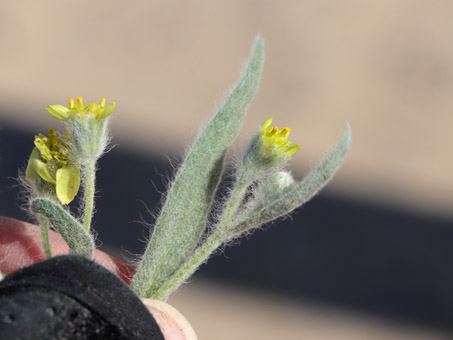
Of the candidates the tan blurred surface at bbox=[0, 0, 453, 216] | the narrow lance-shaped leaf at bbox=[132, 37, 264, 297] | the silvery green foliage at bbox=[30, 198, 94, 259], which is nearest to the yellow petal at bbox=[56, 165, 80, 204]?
the silvery green foliage at bbox=[30, 198, 94, 259]

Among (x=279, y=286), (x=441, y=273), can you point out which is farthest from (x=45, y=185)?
(x=441, y=273)

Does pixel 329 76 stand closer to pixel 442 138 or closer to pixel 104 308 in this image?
pixel 442 138

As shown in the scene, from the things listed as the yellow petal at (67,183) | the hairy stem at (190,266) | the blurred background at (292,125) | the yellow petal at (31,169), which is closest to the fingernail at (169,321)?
the hairy stem at (190,266)

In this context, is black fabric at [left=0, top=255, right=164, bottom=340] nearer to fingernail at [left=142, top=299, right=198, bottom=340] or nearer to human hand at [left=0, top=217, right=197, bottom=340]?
fingernail at [left=142, top=299, right=198, bottom=340]

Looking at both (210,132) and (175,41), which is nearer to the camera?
(210,132)

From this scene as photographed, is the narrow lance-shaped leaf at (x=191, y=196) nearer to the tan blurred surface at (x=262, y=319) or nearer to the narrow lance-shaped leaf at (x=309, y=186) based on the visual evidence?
the narrow lance-shaped leaf at (x=309, y=186)
